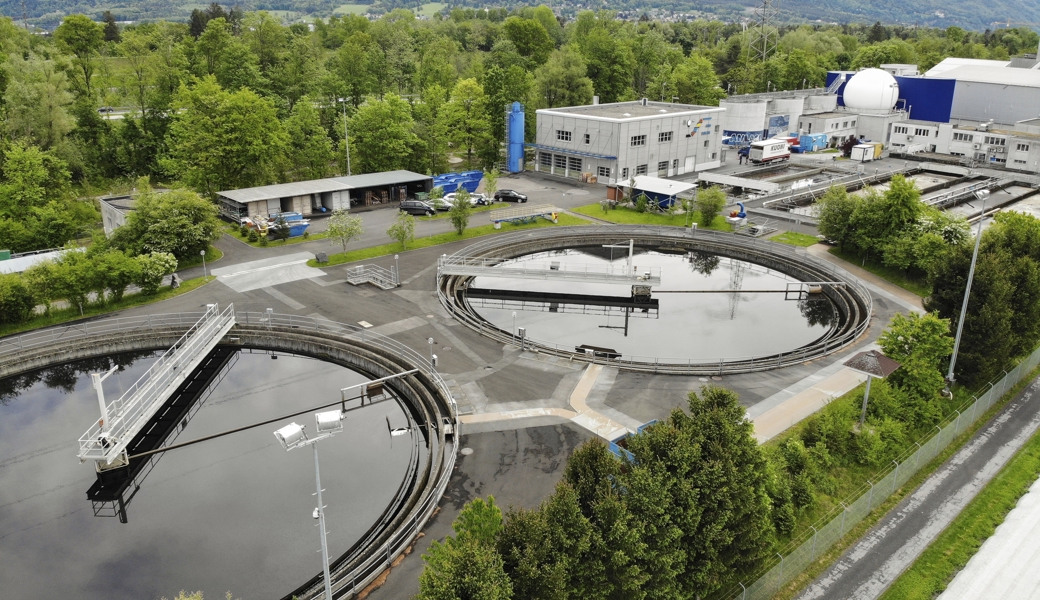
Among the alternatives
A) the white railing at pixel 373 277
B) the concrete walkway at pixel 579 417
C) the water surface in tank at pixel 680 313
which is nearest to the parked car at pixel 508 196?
the water surface in tank at pixel 680 313

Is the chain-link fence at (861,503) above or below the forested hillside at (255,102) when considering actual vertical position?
below

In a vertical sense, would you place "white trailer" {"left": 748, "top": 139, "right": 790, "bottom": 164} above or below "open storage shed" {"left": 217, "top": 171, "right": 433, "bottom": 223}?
above

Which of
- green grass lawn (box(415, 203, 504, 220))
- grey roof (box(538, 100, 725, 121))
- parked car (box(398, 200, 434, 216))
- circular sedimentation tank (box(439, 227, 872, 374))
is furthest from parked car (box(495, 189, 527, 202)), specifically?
grey roof (box(538, 100, 725, 121))

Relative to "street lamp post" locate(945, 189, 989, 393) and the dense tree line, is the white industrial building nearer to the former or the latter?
the dense tree line

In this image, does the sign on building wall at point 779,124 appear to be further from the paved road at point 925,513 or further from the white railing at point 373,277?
the paved road at point 925,513

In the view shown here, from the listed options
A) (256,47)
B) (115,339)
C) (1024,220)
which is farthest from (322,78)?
(1024,220)

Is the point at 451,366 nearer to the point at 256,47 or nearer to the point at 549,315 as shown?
the point at 549,315
